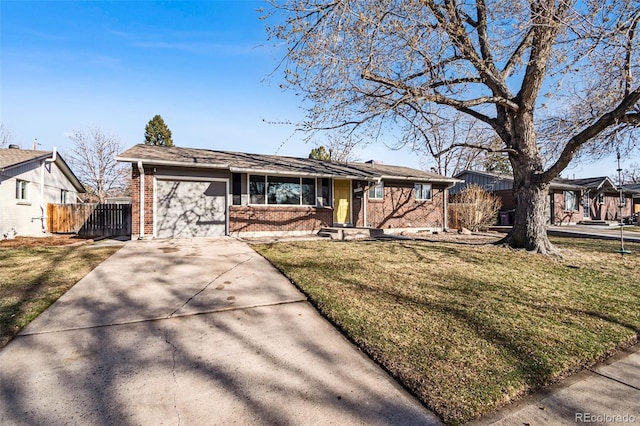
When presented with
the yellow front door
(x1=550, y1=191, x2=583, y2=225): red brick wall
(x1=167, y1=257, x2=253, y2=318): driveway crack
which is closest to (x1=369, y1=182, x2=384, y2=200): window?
the yellow front door

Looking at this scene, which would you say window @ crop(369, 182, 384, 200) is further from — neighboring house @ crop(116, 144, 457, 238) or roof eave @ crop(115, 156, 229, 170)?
roof eave @ crop(115, 156, 229, 170)

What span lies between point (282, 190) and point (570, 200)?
2531cm

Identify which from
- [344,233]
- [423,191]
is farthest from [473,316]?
[423,191]

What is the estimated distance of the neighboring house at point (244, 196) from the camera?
1002 cm

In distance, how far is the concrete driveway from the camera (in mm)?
1979

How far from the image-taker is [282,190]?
1177 cm

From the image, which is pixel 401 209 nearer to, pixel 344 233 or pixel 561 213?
pixel 344 233

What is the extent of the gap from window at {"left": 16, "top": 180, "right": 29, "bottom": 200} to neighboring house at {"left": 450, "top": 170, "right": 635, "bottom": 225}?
2619cm

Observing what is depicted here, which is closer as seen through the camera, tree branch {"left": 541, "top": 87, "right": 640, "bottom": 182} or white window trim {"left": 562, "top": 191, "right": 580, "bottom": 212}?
tree branch {"left": 541, "top": 87, "right": 640, "bottom": 182}

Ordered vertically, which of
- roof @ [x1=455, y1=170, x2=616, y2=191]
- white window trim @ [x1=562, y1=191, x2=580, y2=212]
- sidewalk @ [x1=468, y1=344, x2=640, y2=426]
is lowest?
sidewalk @ [x1=468, y1=344, x2=640, y2=426]

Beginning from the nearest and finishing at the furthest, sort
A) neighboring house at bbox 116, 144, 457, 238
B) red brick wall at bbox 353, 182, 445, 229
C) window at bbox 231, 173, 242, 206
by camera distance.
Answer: neighboring house at bbox 116, 144, 457, 238 < window at bbox 231, 173, 242, 206 < red brick wall at bbox 353, 182, 445, 229

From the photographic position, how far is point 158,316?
140 inches

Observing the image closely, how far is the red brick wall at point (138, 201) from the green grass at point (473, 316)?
5.35 m

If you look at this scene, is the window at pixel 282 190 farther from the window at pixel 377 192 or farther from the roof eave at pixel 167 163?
the window at pixel 377 192
